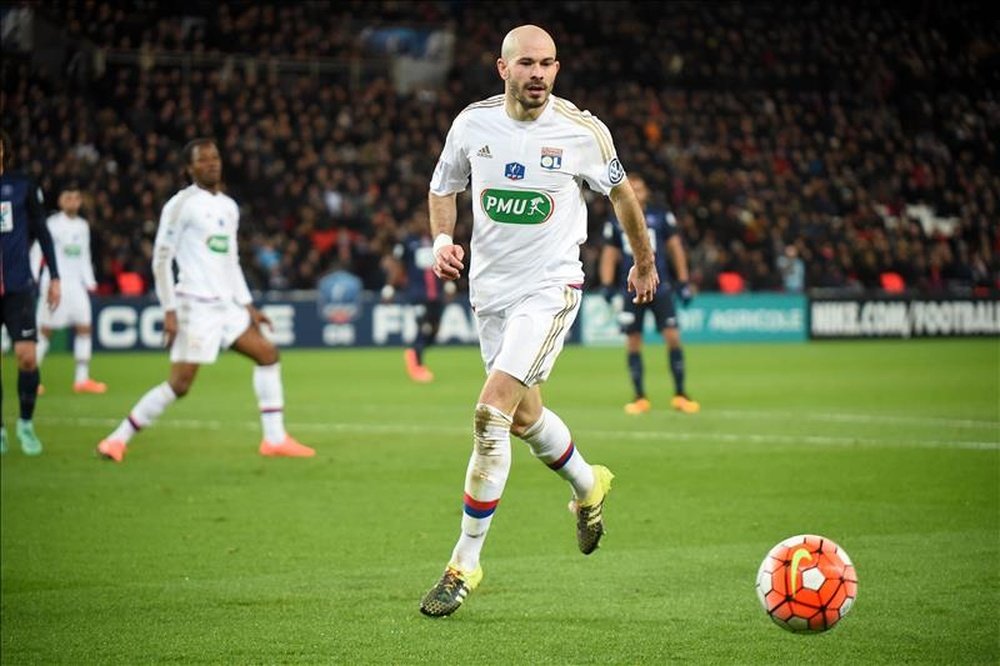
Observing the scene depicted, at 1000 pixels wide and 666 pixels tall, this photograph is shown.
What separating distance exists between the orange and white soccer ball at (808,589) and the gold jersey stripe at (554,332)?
5.30ft

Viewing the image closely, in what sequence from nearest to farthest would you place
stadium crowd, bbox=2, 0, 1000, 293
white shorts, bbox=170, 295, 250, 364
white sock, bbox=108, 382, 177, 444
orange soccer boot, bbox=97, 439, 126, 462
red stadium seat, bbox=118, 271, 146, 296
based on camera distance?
1. white shorts, bbox=170, 295, 250, 364
2. white sock, bbox=108, 382, 177, 444
3. orange soccer boot, bbox=97, 439, 126, 462
4. red stadium seat, bbox=118, 271, 146, 296
5. stadium crowd, bbox=2, 0, 1000, 293

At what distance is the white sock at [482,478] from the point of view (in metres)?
6.70

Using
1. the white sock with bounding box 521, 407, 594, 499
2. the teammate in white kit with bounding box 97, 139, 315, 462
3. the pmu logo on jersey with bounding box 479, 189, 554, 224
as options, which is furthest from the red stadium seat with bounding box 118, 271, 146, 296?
the pmu logo on jersey with bounding box 479, 189, 554, 224

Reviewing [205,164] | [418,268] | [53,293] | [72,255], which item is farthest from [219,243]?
[418,268]

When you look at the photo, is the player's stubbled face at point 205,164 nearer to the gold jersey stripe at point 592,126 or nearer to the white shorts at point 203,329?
the white shorts at point 203,329

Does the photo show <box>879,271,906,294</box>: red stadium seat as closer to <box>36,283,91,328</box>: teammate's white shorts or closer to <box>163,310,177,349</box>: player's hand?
<box>36,283,91,328</box>: teammate's white shorts

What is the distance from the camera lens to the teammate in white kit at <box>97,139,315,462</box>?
1175 centimetres

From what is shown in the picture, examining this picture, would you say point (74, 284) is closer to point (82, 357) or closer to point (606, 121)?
point (82, 357)

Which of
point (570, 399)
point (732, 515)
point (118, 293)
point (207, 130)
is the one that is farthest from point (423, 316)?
point (732, 515)

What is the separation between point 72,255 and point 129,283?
7684 millimetres

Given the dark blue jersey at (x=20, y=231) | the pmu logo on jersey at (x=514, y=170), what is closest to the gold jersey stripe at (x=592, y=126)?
the pmu logo on jersey at (x=514, y=170)

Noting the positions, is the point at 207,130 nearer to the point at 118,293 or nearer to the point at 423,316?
the point at 118,293

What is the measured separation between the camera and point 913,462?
11758 mm

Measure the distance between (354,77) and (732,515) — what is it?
2733cm
